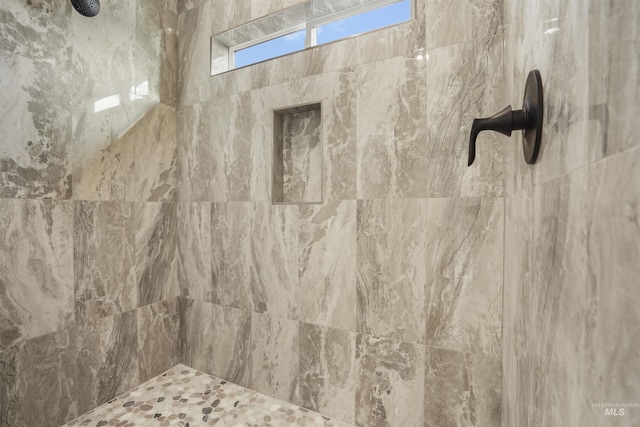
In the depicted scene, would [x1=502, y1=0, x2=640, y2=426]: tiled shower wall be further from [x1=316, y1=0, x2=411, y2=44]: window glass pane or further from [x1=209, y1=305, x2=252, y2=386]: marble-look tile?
[x1=209, y1=305, x2=252, y2=386]: marble-look tile

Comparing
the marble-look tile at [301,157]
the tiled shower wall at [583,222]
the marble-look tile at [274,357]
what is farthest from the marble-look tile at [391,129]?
the marble-look tile at [274,357]

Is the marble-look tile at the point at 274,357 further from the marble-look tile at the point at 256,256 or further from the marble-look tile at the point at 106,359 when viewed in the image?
the marble-look tile at the point at 106,359

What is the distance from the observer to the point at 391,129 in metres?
1.23

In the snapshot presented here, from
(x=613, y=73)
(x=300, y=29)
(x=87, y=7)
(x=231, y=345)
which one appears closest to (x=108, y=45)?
(x=87, y=7)

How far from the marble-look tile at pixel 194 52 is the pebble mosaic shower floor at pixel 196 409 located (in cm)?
165

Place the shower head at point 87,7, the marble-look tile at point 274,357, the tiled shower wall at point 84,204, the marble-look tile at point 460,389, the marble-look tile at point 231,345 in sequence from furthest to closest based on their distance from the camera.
Answer: the marble-look tile at point 231,345, the marble-look tile at point 274,357, the shower head at point 87,7, the tiled shower wall at point 84,204, the marble-look tile at point 460,389

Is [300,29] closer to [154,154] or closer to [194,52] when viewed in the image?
[194,52]

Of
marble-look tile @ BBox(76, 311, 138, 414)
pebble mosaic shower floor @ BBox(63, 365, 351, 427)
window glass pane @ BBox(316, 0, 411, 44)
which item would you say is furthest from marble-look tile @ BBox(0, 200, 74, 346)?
window glass pane @ BBox(316, 0, 411, 44)

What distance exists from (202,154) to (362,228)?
1075mm

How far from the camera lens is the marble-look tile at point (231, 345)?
159 centimetres

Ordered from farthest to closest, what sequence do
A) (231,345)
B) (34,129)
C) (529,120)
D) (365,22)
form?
(231,345) < (365,22) < (34,129) < (529,120)

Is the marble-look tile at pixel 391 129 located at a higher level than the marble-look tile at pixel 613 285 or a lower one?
higher

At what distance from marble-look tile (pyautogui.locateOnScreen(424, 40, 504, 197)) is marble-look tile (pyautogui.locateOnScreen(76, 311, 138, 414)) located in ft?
5.48

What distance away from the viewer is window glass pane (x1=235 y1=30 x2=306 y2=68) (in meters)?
1.49
